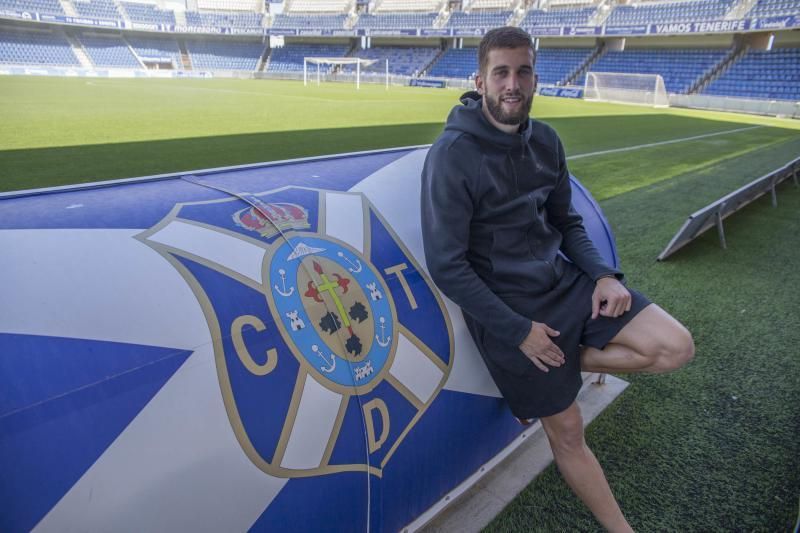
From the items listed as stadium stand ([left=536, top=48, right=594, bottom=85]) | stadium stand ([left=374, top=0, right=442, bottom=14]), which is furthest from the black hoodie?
stadium stand ([left=374, top=0, right=442, bottom=14])

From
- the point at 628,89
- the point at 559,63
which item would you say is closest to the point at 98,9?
the point at 559,63

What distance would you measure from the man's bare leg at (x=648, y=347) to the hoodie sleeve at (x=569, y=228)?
226 millimetres

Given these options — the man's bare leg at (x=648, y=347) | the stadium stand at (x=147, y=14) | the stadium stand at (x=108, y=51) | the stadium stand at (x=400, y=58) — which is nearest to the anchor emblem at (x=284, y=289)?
the man's bare leg at (x=648, y=347)

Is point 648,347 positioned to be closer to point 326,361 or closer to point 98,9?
point 326,361

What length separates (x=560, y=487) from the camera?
7.32ft

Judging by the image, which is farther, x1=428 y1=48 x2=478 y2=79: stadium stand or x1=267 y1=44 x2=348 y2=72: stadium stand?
x1=267 y1=44 x2=348 y2=72: stadium stand

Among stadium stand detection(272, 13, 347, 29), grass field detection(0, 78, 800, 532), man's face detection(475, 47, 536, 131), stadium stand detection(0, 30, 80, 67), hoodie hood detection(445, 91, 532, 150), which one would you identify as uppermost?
stadium stand detection(272, 13, 347, 29)

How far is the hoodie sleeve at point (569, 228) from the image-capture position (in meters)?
2.12

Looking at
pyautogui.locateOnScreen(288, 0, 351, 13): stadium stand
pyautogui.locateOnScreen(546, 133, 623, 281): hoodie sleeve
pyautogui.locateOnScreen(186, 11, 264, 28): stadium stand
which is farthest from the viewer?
pyautogui.locateOnScreen(288, 0, 351, 13): stadium stand

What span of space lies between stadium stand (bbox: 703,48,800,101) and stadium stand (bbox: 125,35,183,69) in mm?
44572

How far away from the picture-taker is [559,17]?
36.9 m

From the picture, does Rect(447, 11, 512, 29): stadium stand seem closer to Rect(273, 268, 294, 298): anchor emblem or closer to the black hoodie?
the black hoodie

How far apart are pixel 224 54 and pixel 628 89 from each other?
39149 millimetres

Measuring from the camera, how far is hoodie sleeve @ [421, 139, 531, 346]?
1740mm
